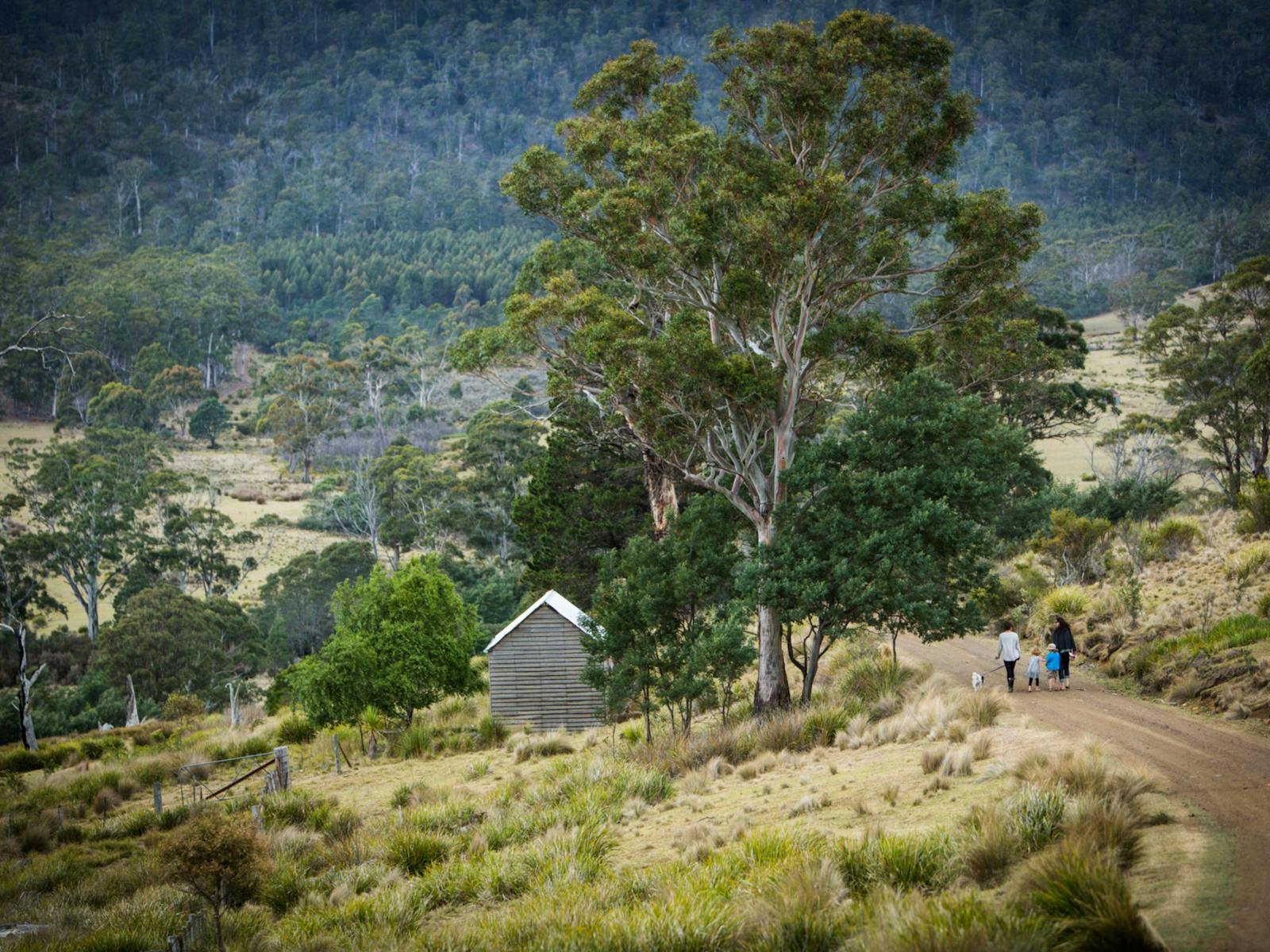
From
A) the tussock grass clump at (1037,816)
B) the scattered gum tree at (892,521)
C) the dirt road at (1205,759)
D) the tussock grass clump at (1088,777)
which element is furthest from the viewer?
the scattered gum tree at (892,521)

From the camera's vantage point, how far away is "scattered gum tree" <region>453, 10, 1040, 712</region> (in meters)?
18.8

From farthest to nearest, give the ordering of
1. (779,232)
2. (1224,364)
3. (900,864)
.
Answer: (1224,364)
(779,232)
(900,864)

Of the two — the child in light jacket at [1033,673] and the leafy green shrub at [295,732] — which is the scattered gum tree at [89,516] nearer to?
the leafy green shrub at [295,732]

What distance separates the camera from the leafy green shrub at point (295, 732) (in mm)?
27719

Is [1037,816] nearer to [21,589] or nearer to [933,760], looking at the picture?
[933,760]

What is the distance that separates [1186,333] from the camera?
4525 centimetres

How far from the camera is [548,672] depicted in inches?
1057

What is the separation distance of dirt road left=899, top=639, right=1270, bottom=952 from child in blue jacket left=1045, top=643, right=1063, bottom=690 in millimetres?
374

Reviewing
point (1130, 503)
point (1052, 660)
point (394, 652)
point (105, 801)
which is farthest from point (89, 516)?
point (1052, 660)

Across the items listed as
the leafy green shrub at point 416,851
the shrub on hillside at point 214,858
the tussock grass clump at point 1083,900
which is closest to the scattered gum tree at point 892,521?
the leafy green shrub at point 416,851

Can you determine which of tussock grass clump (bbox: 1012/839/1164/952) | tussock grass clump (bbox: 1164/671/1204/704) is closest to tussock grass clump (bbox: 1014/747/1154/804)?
tussock grass clump (bbox: 1012/839/1164/952)

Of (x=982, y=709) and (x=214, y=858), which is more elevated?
(x=982, y=709)

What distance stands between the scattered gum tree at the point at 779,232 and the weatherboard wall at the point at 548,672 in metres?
7.39

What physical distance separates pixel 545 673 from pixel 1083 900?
820 inches
